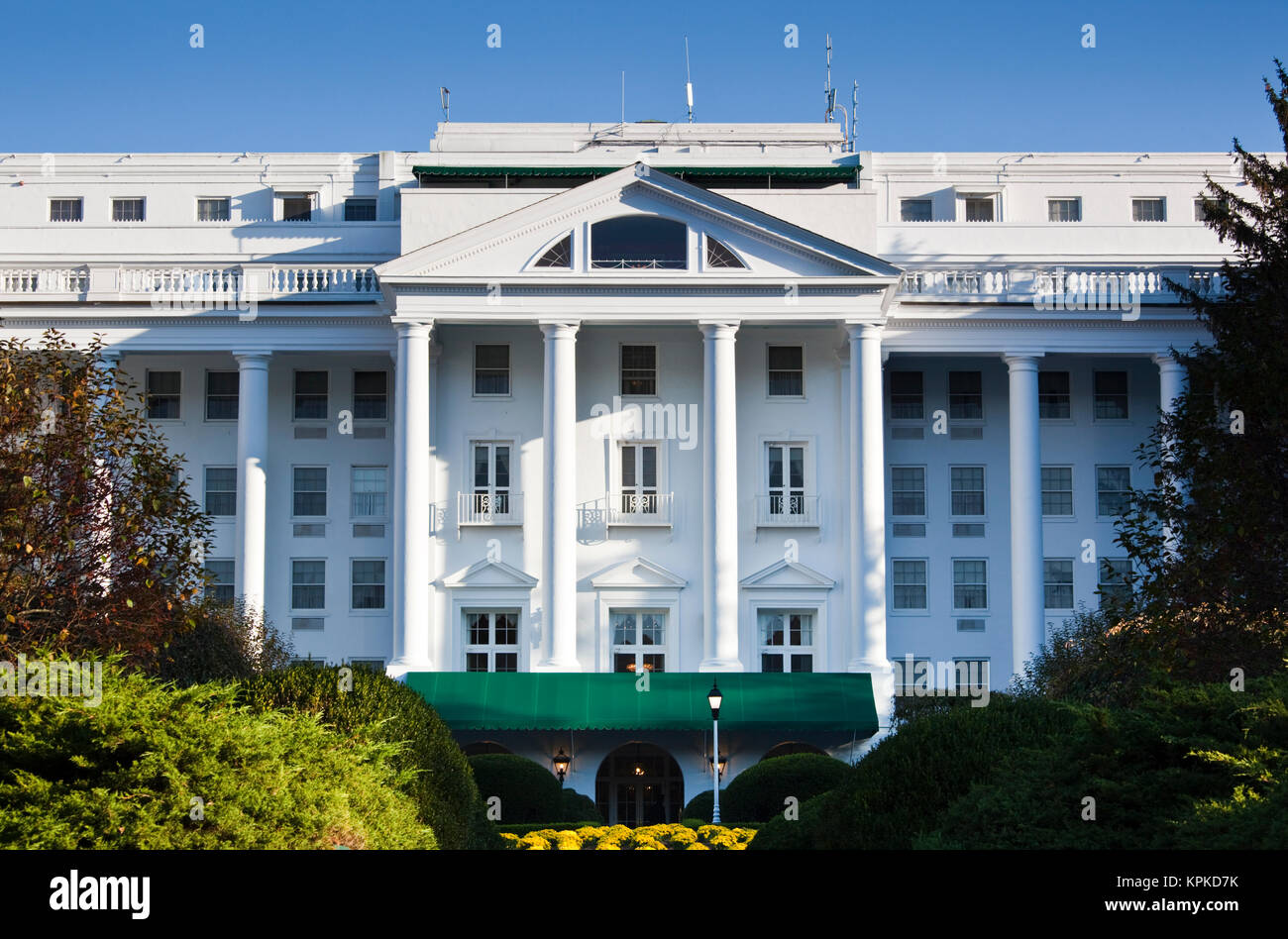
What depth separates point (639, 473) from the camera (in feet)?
155

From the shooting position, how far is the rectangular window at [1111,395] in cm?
5000

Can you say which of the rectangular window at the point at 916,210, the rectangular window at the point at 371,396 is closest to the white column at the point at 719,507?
the rectangular window at the point at 371,396

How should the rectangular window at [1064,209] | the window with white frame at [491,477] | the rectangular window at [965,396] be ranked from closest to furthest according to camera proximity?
the window with white frame at [491,477]
the rectangular window at [965,396]
the rectangular window at [1064,209]

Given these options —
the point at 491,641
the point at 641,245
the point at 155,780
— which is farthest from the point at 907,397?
the point at 155,780

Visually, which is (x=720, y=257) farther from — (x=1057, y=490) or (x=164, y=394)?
(x=164, y=394)

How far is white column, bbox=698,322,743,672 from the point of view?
4403 cm

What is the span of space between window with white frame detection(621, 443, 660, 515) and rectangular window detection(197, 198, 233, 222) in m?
18.6

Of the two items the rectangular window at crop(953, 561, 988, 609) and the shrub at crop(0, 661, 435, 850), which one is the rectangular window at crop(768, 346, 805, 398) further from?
the shrub at crop(0, 661, 435, 850)

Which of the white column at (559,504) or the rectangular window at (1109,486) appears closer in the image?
the white column at (559,504)

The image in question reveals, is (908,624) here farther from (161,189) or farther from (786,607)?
(161,189)

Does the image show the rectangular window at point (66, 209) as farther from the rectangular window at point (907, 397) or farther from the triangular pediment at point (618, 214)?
the rectangular window at point (907, 397)

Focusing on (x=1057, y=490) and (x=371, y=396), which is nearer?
(x=1057, y=490)

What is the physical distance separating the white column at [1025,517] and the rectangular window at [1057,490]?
2.18 metres

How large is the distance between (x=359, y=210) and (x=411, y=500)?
49.5 feet
